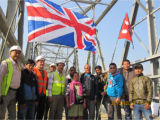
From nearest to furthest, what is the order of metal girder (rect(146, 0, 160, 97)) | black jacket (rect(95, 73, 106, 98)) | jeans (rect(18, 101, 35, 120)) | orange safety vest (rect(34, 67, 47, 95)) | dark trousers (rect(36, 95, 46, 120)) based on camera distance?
jeans (rect(18, 101, 35, 120)) < orange safety vest (rect(34, 67, 47, 95)) < dark trousers (rect(36, 95, 46, 120)) < black jacket (rect(95, 73, 106, 98)) < metal girder (rect(146, 0, 160, 97))

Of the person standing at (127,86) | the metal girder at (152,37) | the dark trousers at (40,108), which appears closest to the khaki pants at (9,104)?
the dark trousers at (40,108)

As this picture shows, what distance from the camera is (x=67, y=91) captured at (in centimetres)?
433

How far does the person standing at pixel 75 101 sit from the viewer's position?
14.1ft

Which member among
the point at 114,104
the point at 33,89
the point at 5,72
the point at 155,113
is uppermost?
the point at 5,72

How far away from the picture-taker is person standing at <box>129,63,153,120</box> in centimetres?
362

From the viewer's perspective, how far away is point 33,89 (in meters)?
3.64

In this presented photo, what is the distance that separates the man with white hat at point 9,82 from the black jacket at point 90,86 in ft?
5.79

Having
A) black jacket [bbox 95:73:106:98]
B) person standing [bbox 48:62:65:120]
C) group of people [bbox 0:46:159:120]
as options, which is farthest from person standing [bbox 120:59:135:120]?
A: person standing [bbox 48:62:65:120]

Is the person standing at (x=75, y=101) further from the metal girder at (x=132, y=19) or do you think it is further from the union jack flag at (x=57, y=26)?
the metal girder at (x=132, y=19)

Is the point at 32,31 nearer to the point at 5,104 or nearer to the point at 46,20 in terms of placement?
the point at 46,20

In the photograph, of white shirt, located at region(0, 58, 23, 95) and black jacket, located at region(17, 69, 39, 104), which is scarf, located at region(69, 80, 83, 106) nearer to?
black jacket, located at region(17, 69, 39, 104)

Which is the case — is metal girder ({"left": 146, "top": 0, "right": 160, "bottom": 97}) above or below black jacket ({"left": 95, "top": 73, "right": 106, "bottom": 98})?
above

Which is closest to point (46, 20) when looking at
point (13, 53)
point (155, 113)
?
point (13, 53)

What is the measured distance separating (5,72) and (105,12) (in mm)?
6916
